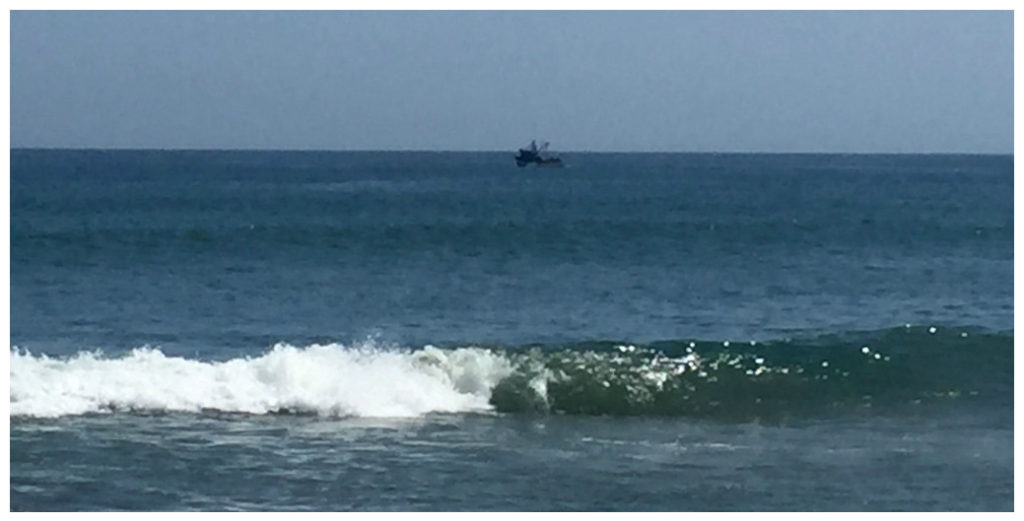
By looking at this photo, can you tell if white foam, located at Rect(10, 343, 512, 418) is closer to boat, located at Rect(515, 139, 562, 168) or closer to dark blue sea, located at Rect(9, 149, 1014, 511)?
dark blue sea, located at Rect(9, 149, 1014, 511)

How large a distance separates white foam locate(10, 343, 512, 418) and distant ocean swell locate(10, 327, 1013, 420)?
2 cm

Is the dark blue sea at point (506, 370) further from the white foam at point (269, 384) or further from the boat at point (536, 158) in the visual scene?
the boat at point (536, 158)

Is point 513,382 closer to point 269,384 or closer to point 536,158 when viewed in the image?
point 269,384

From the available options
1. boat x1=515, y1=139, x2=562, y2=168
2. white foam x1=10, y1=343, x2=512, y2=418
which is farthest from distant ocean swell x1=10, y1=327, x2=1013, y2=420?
boat x1=515, y1=139, x2=562, y2=168

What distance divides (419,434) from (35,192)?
178ft

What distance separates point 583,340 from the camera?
24.8 meters

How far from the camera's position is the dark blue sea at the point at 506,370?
15.3 metres

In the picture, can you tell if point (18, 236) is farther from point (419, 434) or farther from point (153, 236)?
point (419, 434)

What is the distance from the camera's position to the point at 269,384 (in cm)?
1928

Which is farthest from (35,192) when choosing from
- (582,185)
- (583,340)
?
(583,340)

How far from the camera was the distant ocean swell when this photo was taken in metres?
18.7

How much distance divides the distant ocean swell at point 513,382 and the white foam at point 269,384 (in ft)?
0.06

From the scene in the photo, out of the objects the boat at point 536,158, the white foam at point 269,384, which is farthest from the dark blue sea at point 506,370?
the boat at point 536,158

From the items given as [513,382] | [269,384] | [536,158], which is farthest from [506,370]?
[536,158]
